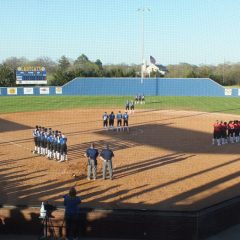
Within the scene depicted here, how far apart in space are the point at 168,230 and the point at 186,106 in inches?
1200

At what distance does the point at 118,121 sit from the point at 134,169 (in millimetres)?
9233

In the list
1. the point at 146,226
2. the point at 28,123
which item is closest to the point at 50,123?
the point at 28,123

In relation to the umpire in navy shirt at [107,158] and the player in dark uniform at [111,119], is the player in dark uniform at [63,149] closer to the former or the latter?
the umpire in navy shirt at [107,158]

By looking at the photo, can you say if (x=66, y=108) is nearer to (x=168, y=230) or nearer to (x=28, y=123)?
(x=28, y=123)

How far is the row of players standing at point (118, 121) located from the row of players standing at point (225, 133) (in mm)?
5234

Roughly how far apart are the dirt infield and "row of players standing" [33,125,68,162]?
333 millimetres

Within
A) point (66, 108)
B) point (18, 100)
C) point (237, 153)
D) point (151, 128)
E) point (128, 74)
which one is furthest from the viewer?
point (128, 74)

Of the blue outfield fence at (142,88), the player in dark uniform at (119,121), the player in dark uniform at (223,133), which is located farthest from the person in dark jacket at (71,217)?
the blue outfield fence at (142,88)

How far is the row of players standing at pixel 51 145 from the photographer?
15162 millimetres

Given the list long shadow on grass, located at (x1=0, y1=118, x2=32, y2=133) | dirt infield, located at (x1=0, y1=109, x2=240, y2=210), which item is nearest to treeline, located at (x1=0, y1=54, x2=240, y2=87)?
long shadow on grass, located at (x1=0, y1=118, x2=32, y2=133)

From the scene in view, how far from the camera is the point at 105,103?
40.0m

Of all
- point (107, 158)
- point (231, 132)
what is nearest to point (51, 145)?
point (107, 158)

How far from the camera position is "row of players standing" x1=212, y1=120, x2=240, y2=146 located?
63.0 ft

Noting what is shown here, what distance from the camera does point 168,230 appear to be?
7926 mm
